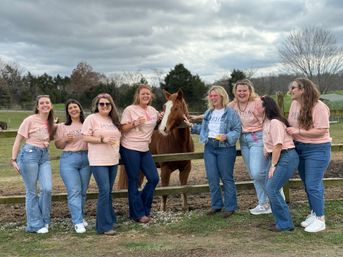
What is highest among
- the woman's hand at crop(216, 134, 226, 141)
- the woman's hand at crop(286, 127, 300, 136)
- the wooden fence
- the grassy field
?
the woman's hand at crop(286, 127, 300, 136)

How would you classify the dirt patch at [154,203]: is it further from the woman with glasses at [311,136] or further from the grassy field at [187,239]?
the woman with glasses at [311,136]

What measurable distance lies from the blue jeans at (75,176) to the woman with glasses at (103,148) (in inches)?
8.3

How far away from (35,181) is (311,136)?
12.0 ft

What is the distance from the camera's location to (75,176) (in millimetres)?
5309

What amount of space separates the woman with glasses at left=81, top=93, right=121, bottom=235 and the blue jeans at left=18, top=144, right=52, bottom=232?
0.67 metres

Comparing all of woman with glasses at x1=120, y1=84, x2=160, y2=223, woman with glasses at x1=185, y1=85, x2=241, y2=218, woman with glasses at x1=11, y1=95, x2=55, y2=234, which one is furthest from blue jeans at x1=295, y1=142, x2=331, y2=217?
woman with glasses at x1=11, y1=95, x2=55, y2=234

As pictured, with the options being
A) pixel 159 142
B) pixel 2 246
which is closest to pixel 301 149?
pixel 159 142

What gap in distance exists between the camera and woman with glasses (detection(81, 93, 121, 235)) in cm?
509

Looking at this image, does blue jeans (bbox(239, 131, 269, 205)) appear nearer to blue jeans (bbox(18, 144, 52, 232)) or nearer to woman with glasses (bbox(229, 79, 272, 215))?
woman with glasses (bbox(229, 79, 272, 215))

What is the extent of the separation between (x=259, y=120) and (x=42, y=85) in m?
69.2

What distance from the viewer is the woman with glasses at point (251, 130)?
5.43 metres

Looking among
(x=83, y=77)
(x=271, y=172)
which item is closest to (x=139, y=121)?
(x=271, y=172)

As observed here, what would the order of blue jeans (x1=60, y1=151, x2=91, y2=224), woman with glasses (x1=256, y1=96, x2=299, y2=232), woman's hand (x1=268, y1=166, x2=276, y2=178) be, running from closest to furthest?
1. woman with glasses (x1=256, y1=96, x2=299, y2=232)
2. woman's hand (x1=268, y1=166, x2=276, y2=178)
3. blue jeans (x1=60, y1=151, x2=91, y2=224)

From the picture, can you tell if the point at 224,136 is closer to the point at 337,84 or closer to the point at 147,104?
the point at 147,104
